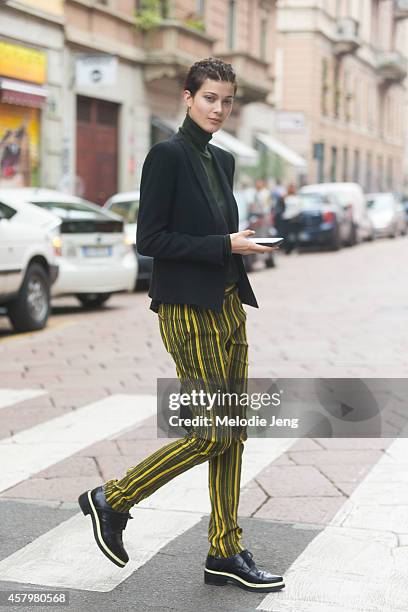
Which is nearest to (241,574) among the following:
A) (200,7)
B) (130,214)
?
(130,214)

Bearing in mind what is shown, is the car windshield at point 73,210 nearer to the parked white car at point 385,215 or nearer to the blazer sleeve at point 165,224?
the blazer sleeve at point 165,224

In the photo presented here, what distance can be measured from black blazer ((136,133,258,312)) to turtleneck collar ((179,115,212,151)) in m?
0.03

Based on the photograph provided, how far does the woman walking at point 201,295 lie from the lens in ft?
12.6

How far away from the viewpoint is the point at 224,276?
153 inches

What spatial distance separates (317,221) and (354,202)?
3248 mm

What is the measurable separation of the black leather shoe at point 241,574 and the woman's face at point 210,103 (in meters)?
1.49

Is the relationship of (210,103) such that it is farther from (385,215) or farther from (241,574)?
(385,215)

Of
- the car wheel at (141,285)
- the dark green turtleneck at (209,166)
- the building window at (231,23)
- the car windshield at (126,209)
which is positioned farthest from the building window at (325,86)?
the dark green turtleneck at (209,166)

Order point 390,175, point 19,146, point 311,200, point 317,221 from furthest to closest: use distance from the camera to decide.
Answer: point 390,175 → point 311,200 → point 317,221 → point 19,146

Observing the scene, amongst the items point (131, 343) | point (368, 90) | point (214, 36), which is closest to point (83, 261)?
point (131, 343)

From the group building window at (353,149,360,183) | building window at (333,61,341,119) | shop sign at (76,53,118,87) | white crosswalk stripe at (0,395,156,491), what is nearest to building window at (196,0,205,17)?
shop sign at (76,53,118,87)

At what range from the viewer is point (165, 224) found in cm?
387

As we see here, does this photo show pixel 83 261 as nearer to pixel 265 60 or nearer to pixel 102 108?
pixel 102 108

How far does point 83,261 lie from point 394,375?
229 inches
